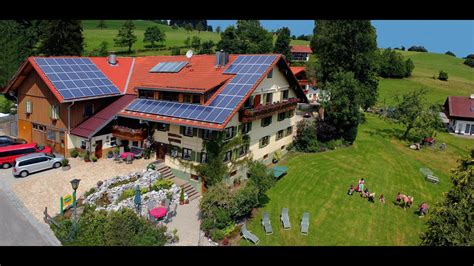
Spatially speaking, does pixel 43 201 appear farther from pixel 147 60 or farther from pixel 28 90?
pixel 147 60

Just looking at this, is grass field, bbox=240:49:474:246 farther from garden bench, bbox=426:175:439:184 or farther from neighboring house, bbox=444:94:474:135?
neighboring house, bbox=444:94:474:135

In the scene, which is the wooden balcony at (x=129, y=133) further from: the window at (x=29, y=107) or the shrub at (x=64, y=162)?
the window at (x=29, y=107)

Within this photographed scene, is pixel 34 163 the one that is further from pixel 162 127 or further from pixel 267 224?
pixel 267 224

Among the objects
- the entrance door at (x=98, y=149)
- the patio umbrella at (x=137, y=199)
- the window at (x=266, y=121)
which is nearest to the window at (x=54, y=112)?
the entrance door at (x=98, y=149)

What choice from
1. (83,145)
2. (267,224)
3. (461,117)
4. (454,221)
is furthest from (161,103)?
(461,117)

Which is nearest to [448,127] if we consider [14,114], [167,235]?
[167,235]

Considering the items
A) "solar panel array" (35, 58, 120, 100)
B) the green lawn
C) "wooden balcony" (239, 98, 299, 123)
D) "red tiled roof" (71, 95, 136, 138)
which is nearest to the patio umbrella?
the green lawn
